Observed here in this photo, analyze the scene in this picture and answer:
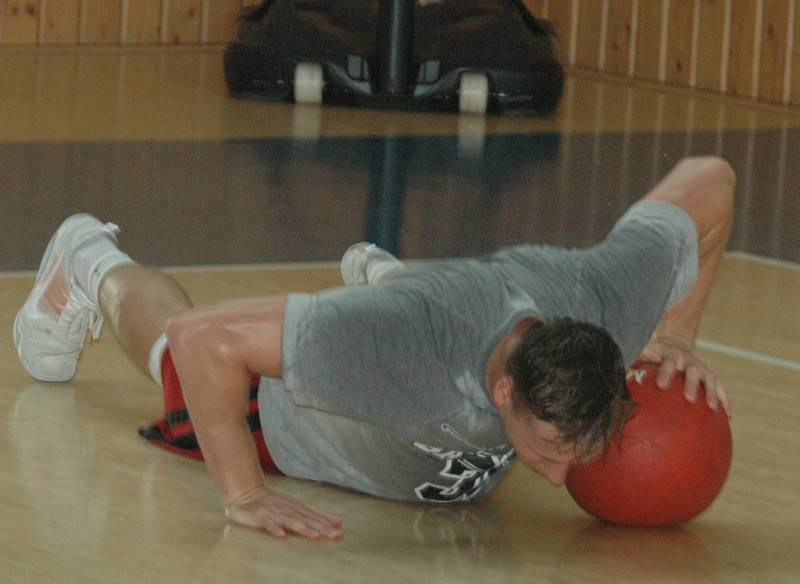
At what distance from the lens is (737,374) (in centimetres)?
400

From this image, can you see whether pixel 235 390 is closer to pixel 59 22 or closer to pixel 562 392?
pixel 562 392

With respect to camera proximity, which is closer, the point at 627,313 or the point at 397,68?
the point at 627,313

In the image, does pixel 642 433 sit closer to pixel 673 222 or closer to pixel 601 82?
pixel 673 222

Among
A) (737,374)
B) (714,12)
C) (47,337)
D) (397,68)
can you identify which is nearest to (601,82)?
(714,12)

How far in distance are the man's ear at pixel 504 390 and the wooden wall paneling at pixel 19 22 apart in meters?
7.48

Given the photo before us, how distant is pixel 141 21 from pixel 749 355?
649 cm

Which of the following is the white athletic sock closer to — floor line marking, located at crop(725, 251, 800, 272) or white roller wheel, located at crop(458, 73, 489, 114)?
floor line marking, located at crop(725, 251, 800, 272)

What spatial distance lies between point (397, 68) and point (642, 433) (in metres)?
5.43

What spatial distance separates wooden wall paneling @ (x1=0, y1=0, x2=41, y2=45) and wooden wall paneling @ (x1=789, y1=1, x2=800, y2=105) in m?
4.24

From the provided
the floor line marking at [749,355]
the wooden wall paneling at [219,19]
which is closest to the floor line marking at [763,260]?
the floor line marking at [749,355]

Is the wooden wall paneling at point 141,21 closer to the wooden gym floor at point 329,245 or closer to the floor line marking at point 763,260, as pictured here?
the wooden gym floor at point 329,245

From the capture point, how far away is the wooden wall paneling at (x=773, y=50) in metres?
8.87

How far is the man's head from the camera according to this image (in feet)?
8.10

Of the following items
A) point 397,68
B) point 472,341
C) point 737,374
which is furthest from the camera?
point 397,68
